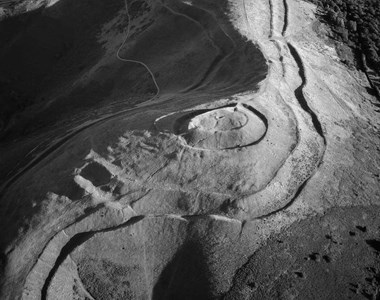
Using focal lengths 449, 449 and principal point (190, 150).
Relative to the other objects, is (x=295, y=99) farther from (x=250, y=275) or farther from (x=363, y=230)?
(x=250, y=275)

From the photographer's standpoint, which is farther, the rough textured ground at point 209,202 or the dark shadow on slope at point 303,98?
the dark shadow on slope at point 303,98

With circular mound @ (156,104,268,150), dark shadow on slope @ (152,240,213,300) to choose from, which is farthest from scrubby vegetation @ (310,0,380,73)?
dark shadow on slope @ (152,240,213,300)

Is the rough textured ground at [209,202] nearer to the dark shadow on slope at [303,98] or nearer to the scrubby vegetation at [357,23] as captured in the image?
the dark shadow on slope at [303,98]

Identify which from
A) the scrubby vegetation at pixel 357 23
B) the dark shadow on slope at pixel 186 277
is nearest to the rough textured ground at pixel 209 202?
the dark shadow on slope at pixel 186 277

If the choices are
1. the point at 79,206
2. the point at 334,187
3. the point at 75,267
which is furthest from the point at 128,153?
the point at 334,187

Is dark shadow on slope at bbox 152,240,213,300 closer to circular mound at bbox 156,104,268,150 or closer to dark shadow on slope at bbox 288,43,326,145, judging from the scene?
circular mound at bbox 156,104,268,150

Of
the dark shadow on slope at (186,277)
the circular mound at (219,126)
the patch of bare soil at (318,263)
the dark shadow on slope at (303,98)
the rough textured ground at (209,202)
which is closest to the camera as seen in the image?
the patch of bare soil at (318,263)

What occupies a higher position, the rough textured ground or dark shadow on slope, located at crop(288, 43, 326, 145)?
the rough textured ground
